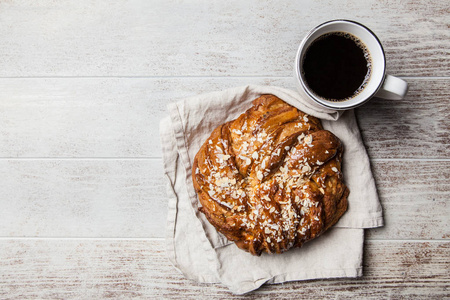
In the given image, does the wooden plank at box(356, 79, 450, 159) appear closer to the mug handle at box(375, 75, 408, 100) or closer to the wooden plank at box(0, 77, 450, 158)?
the wooden plank at box(0, 77, 450, 158)

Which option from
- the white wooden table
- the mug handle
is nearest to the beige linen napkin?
the white wooden table

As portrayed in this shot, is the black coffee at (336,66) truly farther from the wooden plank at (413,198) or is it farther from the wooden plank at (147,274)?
the wooden plank at (147,274)

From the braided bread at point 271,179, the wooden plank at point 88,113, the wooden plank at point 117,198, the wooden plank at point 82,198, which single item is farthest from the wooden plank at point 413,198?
the wooden plank at point 82,198

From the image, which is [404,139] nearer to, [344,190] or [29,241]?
[344,190]

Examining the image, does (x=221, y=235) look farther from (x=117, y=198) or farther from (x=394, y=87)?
(x=394, y=87)

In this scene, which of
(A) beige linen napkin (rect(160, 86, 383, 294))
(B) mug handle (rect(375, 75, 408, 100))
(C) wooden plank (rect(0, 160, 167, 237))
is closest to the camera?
(B) mug handle (rect(375, 75, 408, 100))

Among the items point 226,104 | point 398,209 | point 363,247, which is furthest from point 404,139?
point 226,104
